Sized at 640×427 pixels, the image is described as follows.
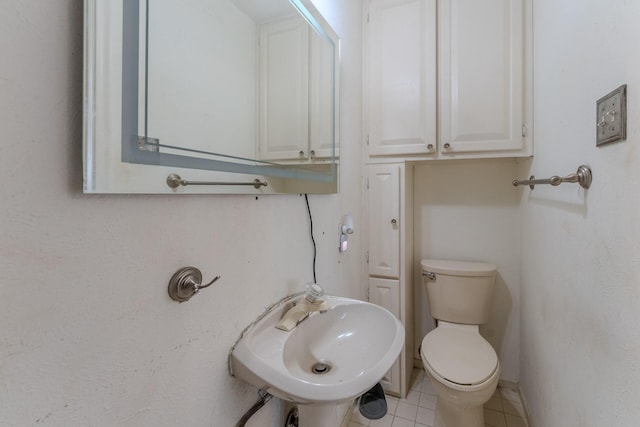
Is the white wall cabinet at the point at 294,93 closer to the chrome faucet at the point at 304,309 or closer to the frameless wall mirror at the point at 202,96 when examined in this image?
the frameless wall mirror at the point at 202,96

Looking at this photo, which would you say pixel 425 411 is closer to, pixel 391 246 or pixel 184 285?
pixel 391 246

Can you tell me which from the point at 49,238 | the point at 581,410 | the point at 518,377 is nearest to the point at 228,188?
the point at 49,238

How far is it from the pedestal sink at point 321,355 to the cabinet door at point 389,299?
675 mm

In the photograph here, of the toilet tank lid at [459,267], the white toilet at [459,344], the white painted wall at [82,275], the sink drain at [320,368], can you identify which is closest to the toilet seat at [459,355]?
the white toilet at [459,344]

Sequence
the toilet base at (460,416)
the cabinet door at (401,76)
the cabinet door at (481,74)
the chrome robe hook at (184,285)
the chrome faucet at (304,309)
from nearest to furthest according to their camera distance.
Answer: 1. the chrome robe hook at (184,285)
2. the chrome faucet at (304,309)
3. the toilet base at (460,416)
4. the cabinet door at (481,74)
5. the cabinet door at (401,76)

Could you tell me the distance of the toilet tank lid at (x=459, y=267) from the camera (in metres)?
1.67

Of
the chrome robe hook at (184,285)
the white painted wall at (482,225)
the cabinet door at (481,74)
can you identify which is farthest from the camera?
the white painted wall at (482,225)

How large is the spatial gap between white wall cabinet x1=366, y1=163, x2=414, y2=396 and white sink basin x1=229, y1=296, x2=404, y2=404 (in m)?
0.67

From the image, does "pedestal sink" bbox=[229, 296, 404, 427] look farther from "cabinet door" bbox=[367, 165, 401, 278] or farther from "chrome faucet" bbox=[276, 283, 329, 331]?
"cabinet door" bbox=[367, 165, 401, 278]

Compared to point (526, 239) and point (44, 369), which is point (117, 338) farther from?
point (526, 239)

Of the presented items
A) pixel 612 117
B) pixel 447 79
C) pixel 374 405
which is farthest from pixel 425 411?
pixel 447 79

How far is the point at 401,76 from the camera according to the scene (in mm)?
1671

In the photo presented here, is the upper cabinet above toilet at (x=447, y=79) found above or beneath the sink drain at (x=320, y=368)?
above

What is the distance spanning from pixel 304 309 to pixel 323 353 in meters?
0.18
